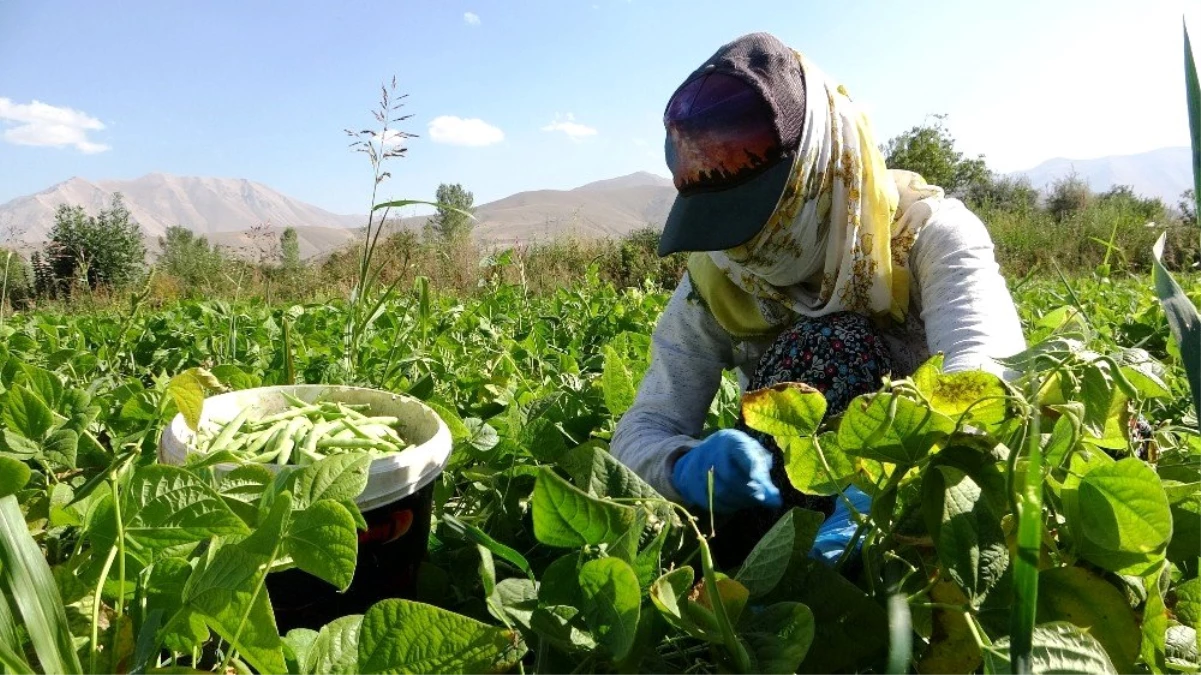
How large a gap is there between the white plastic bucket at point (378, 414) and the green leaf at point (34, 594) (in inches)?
11.2

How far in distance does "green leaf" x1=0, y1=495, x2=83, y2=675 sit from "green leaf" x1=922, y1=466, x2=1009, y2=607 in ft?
1.83

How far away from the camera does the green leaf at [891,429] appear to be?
1.84ft

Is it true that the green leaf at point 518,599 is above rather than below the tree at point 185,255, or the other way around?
above

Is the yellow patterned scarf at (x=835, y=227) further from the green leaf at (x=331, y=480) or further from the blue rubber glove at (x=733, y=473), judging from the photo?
the green leaf at (x=331, y=480)

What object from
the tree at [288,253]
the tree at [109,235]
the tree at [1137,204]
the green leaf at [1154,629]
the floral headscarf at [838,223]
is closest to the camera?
the green leaf at [1154,629]

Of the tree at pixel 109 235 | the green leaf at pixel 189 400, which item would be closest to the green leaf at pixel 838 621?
the green leaf at pixel 189 400

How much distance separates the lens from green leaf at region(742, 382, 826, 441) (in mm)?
609

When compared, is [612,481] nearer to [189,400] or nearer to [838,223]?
[189,400]

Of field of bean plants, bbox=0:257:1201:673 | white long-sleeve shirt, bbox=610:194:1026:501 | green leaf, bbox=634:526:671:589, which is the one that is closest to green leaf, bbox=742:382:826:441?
field of bean plants, bbox=0:257:1201:673

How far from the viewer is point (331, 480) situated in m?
0.66

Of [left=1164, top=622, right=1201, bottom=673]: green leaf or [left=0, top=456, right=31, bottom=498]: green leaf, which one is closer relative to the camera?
[left=0, top=456, right=31, bottom=498]: green leaf

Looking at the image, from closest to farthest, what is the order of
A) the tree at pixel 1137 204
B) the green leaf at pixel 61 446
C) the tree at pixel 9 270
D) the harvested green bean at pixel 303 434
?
the harvested green bean at pixel 303 434 < the green leaf at pixel 61 446 < the tree at pixel 9 270 < the tree at pixel 1137 204

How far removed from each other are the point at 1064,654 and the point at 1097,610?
0.08m

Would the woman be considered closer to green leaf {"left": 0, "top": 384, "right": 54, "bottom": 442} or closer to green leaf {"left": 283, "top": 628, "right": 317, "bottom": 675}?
green leaf {"left": 283, "top": 628, "right": 317, "bottom": 675}
